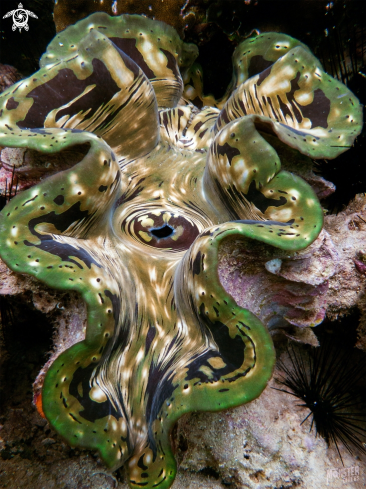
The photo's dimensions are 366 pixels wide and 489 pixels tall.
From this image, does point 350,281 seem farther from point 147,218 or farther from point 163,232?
point 147,218

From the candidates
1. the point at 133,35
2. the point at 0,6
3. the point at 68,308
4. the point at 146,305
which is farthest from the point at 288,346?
the point at 0,6

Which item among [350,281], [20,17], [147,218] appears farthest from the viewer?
[20,17]

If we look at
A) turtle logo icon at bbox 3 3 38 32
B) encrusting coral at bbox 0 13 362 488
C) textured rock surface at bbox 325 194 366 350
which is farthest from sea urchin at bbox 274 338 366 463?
turtle logo icon at bbox 3 3 38 32

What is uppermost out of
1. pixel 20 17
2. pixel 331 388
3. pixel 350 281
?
pixel 20 17

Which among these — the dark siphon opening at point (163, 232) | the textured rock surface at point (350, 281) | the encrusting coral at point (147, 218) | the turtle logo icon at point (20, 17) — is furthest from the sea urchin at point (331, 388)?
the turtle logo icon at point (20, 17)

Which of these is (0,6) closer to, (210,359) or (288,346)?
(210,359)

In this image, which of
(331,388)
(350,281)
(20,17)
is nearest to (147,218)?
(350,281)

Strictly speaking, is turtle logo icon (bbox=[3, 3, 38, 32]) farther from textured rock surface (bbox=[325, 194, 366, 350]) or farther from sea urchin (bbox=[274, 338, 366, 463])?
sea urchin (bbox=[274, 338, 366, 463])
